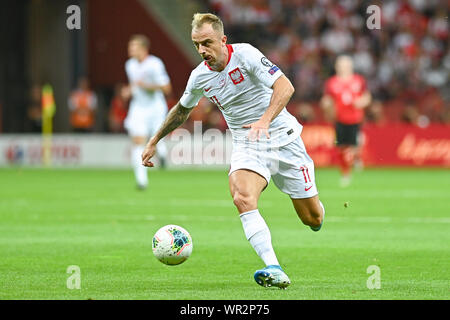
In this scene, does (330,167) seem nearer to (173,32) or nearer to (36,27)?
(173,32)

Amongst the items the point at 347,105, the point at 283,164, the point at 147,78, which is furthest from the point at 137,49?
the point at 283,164

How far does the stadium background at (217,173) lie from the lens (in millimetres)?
8562

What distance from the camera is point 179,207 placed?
50.2ft

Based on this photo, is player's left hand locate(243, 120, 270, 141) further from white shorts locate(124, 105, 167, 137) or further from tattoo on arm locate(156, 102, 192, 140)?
white shorts locate(124, 105, 167, 137)

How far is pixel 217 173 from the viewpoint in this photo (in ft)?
84.5

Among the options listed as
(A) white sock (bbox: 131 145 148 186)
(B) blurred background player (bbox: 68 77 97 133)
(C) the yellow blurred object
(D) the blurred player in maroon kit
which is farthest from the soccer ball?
(B) blurred background player (bbox: 68 77 97 133)

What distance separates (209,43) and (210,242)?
367 cm

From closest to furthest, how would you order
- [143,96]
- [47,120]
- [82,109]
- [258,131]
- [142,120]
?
[258,131], [142,120], [143,96], [82,109], [47,120]

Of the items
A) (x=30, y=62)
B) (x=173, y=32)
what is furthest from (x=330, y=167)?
(x=30, y=62)

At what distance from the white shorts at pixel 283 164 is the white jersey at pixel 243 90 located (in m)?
0.08

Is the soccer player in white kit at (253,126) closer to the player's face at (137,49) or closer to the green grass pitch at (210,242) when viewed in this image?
the green grass pitch at (210,242)

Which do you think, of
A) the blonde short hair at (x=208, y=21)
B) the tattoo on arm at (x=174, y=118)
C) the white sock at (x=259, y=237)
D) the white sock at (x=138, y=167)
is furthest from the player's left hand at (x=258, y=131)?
the white sock at (x=138, y=167)

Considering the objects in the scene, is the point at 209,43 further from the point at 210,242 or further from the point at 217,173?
the point at 217,173
